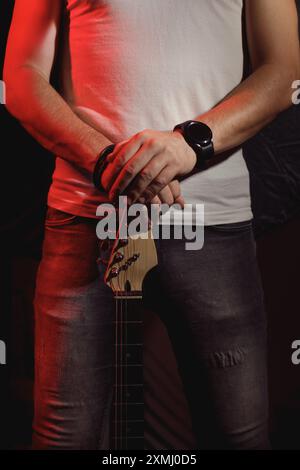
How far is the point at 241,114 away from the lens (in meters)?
0.98

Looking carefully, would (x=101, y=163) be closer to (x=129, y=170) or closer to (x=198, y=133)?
(x=129, y=170)

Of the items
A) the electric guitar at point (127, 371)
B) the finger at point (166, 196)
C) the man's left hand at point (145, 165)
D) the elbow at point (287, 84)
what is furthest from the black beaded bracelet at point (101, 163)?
the elbow at point (287, 84)

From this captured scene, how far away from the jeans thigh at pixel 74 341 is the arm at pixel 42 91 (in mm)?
154

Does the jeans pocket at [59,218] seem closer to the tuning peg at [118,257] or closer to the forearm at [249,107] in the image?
the tuning peg at [118,257]

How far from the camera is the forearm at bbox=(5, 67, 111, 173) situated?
96cm

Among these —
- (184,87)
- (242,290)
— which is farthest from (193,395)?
(184,87)

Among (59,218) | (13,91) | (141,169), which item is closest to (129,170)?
(141,169)

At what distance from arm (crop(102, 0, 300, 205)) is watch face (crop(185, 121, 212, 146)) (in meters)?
0.02

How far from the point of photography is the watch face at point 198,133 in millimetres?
928

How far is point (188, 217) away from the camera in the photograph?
1012mm

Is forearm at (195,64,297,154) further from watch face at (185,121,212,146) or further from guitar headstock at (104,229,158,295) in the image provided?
guitar headstock at (104,229,158,295)

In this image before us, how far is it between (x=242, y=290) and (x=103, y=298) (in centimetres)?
29

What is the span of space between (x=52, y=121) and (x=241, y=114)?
37 cm

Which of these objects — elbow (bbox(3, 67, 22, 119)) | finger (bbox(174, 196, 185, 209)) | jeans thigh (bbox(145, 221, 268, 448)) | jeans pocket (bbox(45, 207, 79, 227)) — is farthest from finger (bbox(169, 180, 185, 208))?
elbow (bbox(3, 67, 22, 119))
